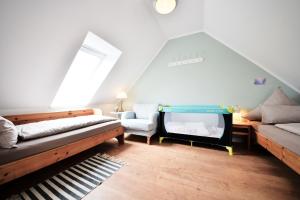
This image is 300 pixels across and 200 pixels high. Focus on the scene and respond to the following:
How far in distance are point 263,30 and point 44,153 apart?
3142 millimetres

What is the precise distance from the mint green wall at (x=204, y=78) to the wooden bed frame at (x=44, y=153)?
1563 millimetres

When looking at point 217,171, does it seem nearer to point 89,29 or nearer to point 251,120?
point 251,120

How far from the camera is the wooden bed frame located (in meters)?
1.09

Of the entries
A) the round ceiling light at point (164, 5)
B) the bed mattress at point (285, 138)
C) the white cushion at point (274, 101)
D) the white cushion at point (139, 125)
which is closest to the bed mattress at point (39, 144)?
the white cushion at point (139, 125)

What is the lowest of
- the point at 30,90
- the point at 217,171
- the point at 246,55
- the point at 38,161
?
the point at 217,171

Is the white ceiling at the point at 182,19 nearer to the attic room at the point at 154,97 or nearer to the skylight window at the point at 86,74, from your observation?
the attic room at the point at 154,97

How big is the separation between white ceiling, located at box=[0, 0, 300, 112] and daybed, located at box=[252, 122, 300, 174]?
1089 millimetres

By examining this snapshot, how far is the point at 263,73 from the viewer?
2.39m

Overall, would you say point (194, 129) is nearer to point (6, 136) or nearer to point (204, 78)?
point (204, 78)

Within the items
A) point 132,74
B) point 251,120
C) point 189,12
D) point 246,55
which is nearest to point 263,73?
point 246,55

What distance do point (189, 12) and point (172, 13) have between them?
0.32 meters

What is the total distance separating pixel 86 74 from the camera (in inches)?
114

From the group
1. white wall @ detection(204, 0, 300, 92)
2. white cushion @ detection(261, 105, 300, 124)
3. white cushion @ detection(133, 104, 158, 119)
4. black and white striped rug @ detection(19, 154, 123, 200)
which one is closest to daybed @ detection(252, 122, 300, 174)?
white cushion @ detection(261, 105, 300, 124)

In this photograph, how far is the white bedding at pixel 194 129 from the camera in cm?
219
